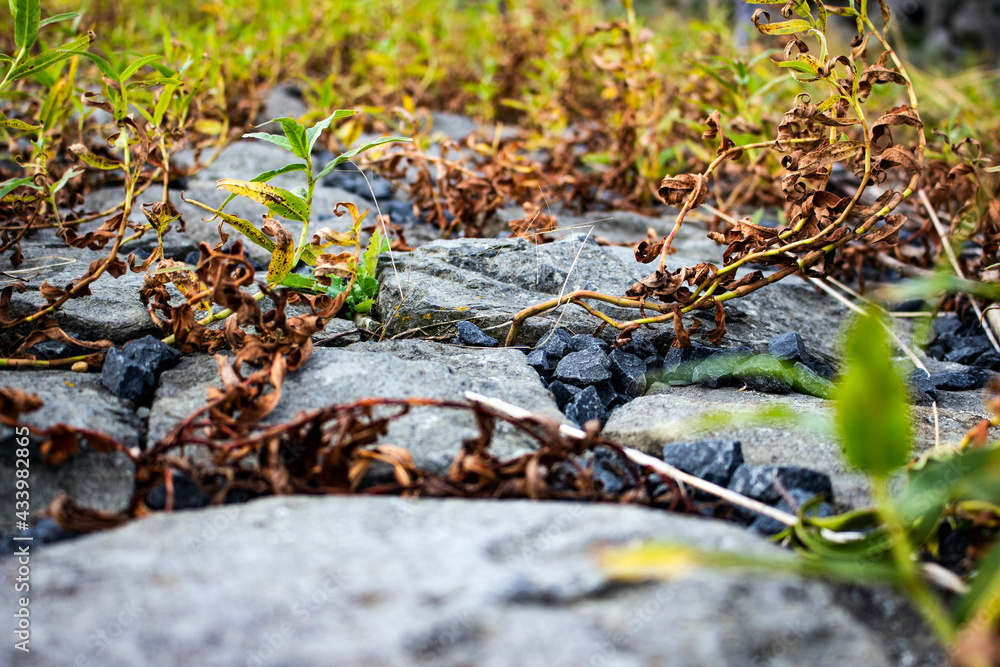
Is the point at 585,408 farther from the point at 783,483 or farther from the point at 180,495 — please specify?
the point at 180,495

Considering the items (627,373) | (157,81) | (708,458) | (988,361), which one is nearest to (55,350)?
(157,81)

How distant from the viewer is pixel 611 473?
134 cm

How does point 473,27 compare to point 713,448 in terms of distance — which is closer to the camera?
point 713,448

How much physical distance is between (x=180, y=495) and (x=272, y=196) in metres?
0.74

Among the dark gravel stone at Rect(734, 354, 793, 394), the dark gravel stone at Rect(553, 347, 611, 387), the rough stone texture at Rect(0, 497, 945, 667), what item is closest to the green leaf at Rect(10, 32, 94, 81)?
the rough stone texture at Rect(0, 497, 945, 667)

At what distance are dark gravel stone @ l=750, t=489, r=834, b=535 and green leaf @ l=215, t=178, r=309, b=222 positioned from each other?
119cm

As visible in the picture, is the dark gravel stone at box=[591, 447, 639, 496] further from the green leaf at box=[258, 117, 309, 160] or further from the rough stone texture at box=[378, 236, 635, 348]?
the green leaf at box=[258, 117, 309, 160]

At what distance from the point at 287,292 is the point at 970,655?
1.29 meters

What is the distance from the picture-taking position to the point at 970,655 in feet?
2.14

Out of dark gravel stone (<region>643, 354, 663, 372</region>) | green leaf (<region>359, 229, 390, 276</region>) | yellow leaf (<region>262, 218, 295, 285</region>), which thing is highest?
yellow leaf (<region>262, 218, 295, 285</region>)

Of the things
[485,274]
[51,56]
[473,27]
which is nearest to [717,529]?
[485,274]

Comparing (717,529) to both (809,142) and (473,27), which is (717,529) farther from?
(473,27)

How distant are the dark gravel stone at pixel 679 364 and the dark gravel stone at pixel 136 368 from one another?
119 centimetres

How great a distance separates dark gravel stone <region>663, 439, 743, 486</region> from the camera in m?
1.33
